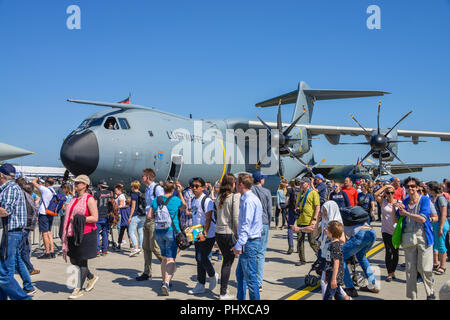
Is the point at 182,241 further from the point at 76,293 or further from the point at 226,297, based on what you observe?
the point at 76,293

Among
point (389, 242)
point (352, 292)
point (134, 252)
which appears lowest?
point (134, 252)

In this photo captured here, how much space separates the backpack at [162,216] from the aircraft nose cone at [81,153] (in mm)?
5159

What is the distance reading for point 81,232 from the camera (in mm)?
5324

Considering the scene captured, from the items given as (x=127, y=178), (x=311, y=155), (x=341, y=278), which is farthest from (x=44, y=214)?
(x=311, y=155)

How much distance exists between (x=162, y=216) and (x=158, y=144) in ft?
21.9

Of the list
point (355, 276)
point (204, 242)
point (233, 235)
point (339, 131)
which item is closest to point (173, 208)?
point (204, 242)

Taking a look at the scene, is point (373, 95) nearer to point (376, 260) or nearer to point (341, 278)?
point (376, 260)

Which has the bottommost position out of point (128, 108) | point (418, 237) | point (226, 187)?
point (418, 237)

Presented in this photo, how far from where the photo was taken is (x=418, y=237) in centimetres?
528

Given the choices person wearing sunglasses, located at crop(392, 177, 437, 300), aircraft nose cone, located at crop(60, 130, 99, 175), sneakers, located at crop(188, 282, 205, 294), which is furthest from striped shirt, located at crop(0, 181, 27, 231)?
person wearing sunglasses, located at crop(392, 177, 437, 300)

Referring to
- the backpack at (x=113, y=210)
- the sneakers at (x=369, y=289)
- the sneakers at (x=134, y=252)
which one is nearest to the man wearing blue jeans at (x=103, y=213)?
the backpack at (x=113, y=210)

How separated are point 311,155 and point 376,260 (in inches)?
585

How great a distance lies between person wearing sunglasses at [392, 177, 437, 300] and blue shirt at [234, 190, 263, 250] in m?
2.28

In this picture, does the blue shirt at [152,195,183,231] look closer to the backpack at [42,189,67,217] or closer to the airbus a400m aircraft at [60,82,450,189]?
the backpack at [42,189,67,217]
